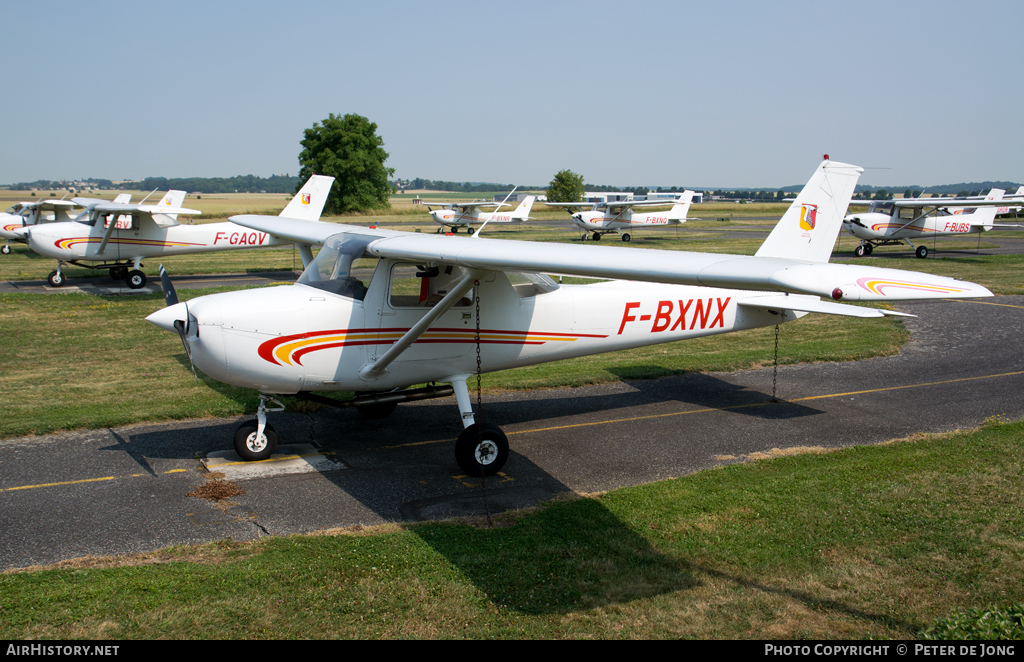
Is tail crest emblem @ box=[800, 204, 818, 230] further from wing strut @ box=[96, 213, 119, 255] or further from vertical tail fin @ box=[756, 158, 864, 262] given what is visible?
wing strut @ box=[96, 213, 119, 255]

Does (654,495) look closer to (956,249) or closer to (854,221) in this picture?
(854,221)

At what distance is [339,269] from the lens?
7.87 m

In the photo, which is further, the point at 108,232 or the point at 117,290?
the point at 108,232

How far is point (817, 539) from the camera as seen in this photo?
19.4 feet

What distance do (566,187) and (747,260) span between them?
315ft

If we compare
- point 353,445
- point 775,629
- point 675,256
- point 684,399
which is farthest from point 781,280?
point 684,399

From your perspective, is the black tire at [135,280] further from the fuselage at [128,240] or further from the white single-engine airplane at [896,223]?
the white single-engine airplane at [896,223]

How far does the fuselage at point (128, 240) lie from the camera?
22047 millimetres

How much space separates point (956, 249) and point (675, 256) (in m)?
37.0

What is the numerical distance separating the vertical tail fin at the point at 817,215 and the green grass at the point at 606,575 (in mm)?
4177

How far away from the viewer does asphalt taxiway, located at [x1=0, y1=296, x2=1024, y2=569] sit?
6.48 metres

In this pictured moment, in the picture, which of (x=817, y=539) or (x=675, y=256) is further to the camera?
(x=817, y=539)

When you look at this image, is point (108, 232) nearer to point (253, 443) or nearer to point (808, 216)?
point (253, 443)

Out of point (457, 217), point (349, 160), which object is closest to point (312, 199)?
point (457, 217)
